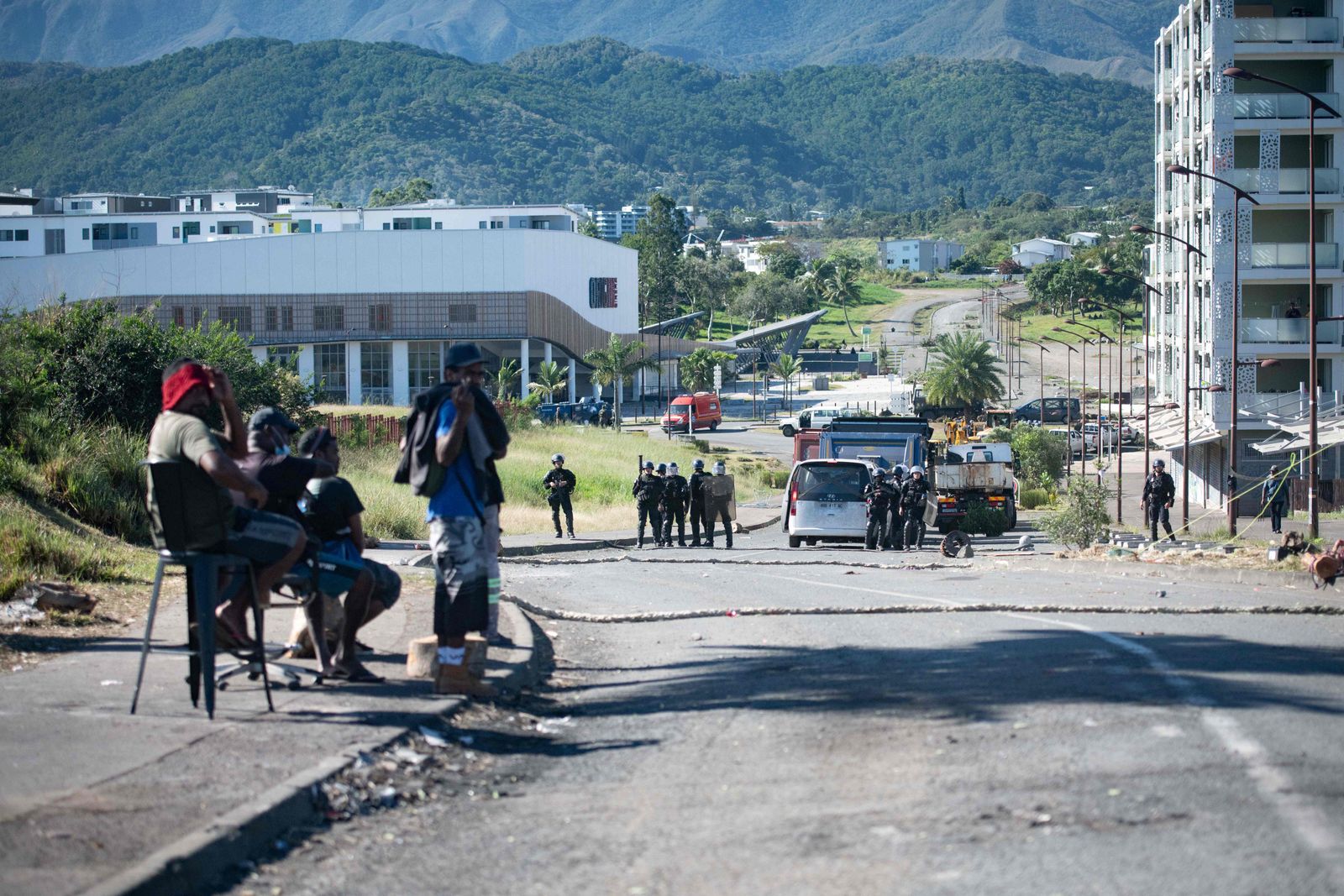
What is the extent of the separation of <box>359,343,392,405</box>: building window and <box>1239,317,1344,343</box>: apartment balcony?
2077 inches

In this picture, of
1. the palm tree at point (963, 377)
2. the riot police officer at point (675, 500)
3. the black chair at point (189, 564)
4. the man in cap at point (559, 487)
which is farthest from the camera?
the palm tree at point (963, 377)

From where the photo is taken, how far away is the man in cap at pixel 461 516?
28.1ft

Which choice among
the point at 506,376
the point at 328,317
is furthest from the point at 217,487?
the point at 328,317

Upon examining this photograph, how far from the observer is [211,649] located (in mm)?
7730

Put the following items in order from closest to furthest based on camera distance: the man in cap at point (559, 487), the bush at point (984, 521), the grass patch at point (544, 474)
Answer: the man in cap at point (559, 487)
the grass patch at point (544, 474)
the bush at point (984, 521)

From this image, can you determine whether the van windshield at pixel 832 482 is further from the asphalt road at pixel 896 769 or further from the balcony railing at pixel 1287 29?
the balcony railing at pixel 1287 29

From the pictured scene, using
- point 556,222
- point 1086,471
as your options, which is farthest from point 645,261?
point 1086,471

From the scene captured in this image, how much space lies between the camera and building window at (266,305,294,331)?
85.6 meters

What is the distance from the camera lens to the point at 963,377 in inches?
3410

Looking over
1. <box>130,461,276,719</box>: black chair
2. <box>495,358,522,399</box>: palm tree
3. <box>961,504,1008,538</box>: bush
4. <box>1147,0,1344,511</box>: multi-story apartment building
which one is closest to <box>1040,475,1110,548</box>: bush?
<box>961,504,1008,538</box>: bush

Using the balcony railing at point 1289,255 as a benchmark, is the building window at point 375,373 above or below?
below

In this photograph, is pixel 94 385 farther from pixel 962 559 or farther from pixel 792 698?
pixel 792 698


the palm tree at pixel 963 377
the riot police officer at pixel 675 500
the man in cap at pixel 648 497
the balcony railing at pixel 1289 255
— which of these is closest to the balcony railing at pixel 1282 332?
the balcony railing at pixel 1289 255

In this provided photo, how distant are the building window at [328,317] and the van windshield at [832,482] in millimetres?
61639
